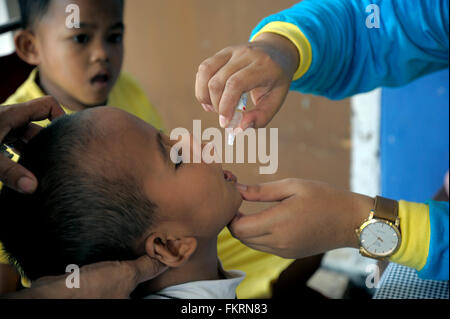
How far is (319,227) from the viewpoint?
Result: 0.66 meters

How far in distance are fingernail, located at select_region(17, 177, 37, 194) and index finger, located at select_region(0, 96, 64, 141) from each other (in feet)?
0.25

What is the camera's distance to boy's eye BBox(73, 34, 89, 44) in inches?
34.7

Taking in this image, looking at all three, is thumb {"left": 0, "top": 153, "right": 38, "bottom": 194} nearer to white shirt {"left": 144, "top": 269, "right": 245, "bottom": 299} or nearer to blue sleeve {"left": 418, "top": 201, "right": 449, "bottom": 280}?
white shirt {"left": 144, "top": 269, "right": 245, "bottom": 299}

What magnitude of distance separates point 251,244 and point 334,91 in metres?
0.38

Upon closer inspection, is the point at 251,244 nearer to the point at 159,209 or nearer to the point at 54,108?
the point at 159,209

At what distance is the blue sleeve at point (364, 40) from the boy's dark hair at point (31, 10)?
0.56 m

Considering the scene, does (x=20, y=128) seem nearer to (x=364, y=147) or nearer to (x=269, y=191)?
(x=269, y=191)

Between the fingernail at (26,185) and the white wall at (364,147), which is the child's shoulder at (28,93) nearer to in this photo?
the fingernail at (26,185)

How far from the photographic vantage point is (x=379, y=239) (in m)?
0.64

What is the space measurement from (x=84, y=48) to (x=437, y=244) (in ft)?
2.46

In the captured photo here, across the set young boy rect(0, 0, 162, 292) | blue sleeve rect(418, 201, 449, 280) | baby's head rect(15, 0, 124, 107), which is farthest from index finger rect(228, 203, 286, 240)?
baby's head rect(15, 0, 124, 107)
